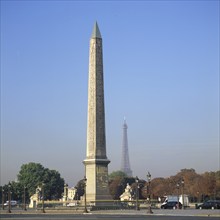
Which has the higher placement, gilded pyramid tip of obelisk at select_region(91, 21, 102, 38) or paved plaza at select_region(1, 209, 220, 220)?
gilded pyramid tip of obelisk at select_region(91, 21, 102, 38)

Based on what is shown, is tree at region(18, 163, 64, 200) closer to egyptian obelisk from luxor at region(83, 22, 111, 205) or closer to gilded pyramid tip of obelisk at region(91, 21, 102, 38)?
egyptian obelisk from luxor at region(83, 22, 111, 205)

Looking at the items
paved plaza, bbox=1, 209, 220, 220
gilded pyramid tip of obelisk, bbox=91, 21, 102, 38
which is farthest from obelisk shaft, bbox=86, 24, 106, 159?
paved plaza, bbox=1, 209, 220, 220

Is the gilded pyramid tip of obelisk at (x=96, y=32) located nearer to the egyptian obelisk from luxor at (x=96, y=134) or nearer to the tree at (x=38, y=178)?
the egyptian obelisk from luxor at (x=96, y=134)

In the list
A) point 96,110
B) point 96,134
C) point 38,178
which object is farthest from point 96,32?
point 38,178

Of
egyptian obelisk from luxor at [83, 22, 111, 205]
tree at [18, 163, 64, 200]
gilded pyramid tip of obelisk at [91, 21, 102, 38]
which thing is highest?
gilded pyramid tip of obelisk at [91, 21, 102, 38]

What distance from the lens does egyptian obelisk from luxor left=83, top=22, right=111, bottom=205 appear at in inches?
2137

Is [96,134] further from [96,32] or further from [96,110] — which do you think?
[96,32]

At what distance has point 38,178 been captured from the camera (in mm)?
110312

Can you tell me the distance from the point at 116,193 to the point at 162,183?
1270cm

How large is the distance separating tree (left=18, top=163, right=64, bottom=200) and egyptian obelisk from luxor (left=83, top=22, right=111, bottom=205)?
2158 inches

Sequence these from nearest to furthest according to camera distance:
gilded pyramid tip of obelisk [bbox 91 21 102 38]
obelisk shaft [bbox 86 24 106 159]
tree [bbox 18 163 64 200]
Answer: obelisk shaft [bbox 86 24 106 159], gilded pyramid tip of obelisk [bbox 91 21 102 38], tree [bbox 18 163 64 200]

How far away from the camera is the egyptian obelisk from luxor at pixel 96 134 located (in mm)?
54281

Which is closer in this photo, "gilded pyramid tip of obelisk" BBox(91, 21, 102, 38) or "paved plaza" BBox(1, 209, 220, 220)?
"paved plaza" BBox(1, 209, 220, 220)

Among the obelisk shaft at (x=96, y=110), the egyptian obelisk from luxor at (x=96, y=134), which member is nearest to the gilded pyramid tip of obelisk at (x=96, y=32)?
the egyptian obelisk from luxor at (x=96, y=134)
